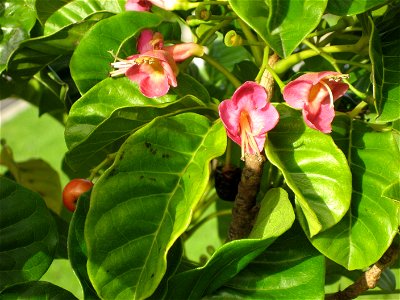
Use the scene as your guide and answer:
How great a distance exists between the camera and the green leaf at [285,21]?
539 millimetres

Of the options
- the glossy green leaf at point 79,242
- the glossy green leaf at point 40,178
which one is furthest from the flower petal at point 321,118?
the glossy green leaf at point 40,178

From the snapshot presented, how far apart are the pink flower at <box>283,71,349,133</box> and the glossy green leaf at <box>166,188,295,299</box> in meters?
0.08

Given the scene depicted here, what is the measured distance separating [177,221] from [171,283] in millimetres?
105

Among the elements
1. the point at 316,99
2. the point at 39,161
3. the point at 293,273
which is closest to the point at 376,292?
the point at 293,273

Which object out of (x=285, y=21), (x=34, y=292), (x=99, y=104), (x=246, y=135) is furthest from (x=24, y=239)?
(x=285, y=21)

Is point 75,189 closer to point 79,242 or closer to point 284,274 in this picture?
point 79,242

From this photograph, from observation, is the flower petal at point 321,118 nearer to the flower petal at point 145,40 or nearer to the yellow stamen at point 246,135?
the yellow stamen at point 246,135

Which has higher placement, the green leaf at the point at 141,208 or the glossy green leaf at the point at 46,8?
the glossy green leaf at the point at 46,8

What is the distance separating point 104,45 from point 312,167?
240mm

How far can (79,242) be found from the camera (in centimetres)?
67

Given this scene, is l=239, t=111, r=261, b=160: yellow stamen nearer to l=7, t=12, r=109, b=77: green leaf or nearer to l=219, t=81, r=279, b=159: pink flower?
l=219, t=81, r=279, b=159: pink flower

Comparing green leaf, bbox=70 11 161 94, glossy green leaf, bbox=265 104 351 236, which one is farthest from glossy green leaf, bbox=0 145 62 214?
glossy green leaf, bbox=265 104 351 236

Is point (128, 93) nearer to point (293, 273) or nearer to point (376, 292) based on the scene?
point (293, 273)

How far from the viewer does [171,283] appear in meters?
0.69
